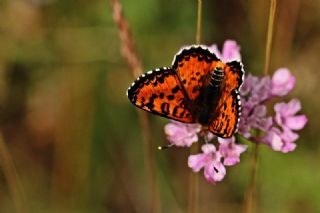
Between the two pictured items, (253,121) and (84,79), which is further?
(84,79)

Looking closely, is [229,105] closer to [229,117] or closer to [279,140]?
[229,117]

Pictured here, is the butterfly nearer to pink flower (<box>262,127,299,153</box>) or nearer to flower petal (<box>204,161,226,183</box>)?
flower petal (<box>204,161,226,183</box>)

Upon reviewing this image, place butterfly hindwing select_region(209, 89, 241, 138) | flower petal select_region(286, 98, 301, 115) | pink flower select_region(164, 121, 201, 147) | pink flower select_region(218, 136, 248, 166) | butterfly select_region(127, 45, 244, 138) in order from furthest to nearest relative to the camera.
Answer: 1. flower petal select_region(286, 98, 301, 115)
2. pink flower select_region(164, 121, 201, 147)
3. pink flower select_region(218, 136, 248, 166)
4. butterfly select_region(127, 45, 244, 138)
5. butterfly hindwing select_region(209, 89, 241, 138)

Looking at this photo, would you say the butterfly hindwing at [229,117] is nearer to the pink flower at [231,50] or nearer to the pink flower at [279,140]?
the pink flower at [279,140]

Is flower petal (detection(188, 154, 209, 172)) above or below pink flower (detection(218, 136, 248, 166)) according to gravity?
below

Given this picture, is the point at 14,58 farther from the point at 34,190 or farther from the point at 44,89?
the point at 34,190

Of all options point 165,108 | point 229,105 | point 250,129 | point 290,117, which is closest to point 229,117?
point 229,105

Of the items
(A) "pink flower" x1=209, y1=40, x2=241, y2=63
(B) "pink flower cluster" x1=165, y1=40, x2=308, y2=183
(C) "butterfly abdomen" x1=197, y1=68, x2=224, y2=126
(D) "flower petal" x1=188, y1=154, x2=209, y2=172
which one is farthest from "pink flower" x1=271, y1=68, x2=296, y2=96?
(D) "flower petal" x1=188, y1=154, x2=209, y2=172

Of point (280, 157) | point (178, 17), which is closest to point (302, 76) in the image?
point (280, 157)
